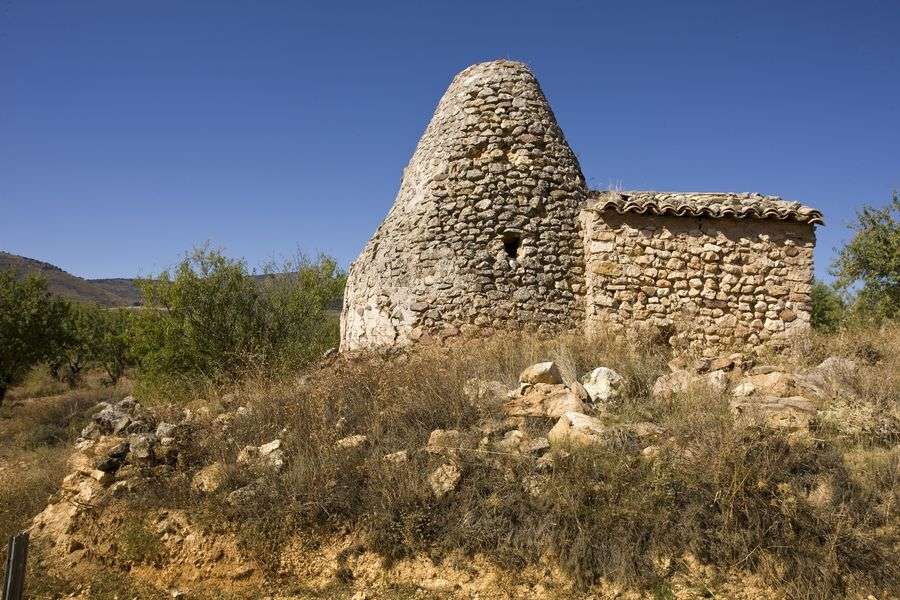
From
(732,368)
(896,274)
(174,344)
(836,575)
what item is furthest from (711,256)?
(174,344)

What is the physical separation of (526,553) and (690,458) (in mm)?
1491

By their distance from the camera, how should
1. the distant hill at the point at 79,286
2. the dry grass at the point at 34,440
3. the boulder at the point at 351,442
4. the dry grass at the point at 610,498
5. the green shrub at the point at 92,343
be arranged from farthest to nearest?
1. the distant hill at the point at 79,286
2. the green shrub at the point at 92,343
3. the dry grass at the point at 34,440
4. the boulder at the point at 351,442
5. the dry grass at the point at 610,498

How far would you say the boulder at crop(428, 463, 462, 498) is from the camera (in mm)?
4730

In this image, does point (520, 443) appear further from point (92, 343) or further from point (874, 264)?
point (92, 343)

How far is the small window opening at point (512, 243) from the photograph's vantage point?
9.13m

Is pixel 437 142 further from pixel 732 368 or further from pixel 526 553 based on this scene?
pixel 526 553

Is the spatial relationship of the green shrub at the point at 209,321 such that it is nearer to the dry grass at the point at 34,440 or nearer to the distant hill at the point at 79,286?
the dry grass at the point at 34,440

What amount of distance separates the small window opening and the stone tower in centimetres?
2

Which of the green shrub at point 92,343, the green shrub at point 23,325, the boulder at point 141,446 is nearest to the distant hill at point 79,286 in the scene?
the green shrub at point 92,343

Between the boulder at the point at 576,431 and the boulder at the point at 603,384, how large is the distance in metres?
0.66

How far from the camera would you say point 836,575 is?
3.84 metres

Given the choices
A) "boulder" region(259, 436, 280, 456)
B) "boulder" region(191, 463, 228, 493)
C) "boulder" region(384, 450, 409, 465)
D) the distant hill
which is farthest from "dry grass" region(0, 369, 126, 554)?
the distant hill

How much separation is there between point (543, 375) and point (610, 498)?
183 centimetres

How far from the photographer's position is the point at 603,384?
19.6ft
